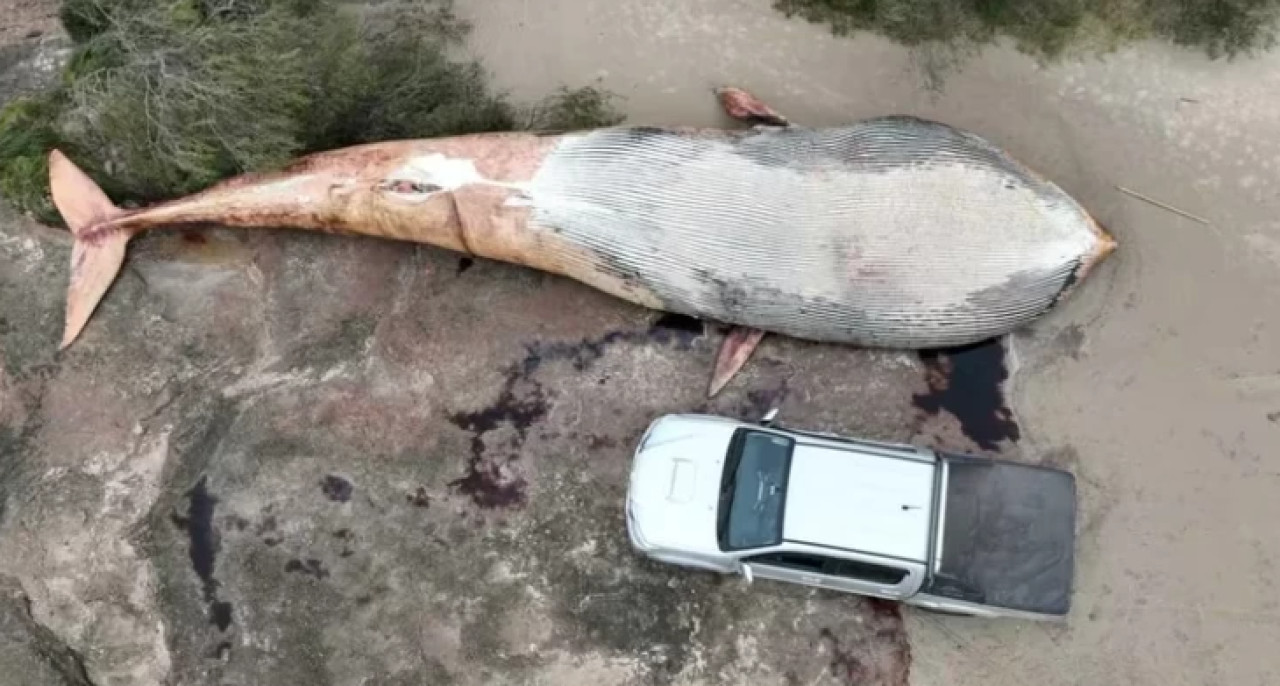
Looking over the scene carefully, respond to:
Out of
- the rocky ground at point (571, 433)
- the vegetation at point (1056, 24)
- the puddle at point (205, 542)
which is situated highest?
the vegetation at point (1056, 24)

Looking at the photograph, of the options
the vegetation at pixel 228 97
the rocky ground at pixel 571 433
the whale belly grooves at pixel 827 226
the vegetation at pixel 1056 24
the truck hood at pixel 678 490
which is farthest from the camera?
the vegetation at pixel 1056 24

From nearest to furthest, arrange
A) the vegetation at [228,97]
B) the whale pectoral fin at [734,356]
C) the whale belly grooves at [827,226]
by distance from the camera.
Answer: the whale belly grooves at [827,226], the vegetation at [228,97], the whale pectoral fin at [734,356]

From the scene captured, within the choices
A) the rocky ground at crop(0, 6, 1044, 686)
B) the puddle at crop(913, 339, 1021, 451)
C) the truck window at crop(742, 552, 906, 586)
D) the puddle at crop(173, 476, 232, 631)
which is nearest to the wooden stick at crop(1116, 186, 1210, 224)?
the puddle at crop(913, 339, 1021, 451)

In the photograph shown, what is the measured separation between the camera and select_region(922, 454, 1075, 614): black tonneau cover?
290 inches

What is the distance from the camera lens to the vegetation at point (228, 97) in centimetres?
827

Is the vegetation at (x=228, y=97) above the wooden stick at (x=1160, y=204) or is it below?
below

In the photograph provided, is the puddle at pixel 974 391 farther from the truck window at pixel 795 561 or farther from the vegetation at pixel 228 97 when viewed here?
the vegetation at pixel 228 97

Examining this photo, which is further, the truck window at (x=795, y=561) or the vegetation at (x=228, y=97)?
the vegetation at (x=228, y=97)

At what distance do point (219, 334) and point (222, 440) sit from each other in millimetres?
883

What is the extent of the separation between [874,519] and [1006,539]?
36.6 inches

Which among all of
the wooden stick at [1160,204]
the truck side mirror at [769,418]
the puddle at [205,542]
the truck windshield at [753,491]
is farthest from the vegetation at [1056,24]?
the puddle at [205,542]

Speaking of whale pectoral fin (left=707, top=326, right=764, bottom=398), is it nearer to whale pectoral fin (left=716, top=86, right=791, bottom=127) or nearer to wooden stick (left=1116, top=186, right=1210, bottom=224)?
whale pectoral fin (left=716, top=86, right=791, bottom=127)

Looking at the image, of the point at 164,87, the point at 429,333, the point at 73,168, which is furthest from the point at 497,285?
the point at 73,168

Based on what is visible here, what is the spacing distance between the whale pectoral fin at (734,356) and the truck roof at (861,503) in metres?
1.10
